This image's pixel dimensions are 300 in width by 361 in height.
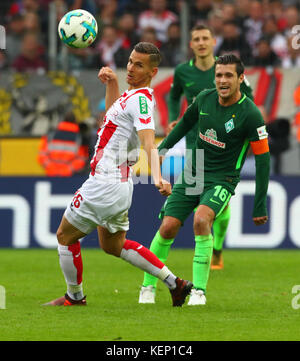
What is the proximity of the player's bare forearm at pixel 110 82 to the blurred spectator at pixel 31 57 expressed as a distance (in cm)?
811

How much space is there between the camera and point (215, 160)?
8094mm

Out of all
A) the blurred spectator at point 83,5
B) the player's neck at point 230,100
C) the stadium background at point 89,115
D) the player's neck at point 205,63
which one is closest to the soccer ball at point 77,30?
the player's neck at point 230,100

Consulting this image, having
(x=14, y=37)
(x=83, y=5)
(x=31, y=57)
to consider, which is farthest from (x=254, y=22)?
(x=14, y=37)

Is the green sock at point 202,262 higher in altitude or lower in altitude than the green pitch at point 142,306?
higher

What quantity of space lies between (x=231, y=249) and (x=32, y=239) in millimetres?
2842

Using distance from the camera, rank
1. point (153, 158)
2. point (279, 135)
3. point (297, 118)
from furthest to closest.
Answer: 1. point (297, 118)
2. point (279, 135)
3. point (153, 158)

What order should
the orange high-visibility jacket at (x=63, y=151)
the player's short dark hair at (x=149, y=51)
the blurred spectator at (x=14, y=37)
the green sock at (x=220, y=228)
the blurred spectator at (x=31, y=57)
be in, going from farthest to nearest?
the blurred spectator at (x=14, y=37) < the blurred spectator at (x=31, y=57) < the orange high-visibility jacket at (x=63, y=151) < the green sock at (x=220, y=228) < the player's short dark hair at (x=149, y=51)

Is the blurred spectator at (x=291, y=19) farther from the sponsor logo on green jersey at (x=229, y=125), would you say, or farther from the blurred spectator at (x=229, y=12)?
the sponsor logo on green jersey at (x=229, y=125)

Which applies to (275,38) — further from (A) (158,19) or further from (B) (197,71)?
(B) (197,71)

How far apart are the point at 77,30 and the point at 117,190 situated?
159 centimetres

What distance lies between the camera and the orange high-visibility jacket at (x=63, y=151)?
14.5 m

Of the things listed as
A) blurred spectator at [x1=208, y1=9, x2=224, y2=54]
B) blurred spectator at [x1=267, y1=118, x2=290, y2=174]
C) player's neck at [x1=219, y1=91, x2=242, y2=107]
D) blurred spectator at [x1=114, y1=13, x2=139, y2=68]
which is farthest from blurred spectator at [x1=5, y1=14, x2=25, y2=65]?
player's neck at [x1=219, y1=91, x2=242, y2=107]

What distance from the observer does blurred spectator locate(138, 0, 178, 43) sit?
16188 millimetres

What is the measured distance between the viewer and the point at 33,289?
895 centimetres
